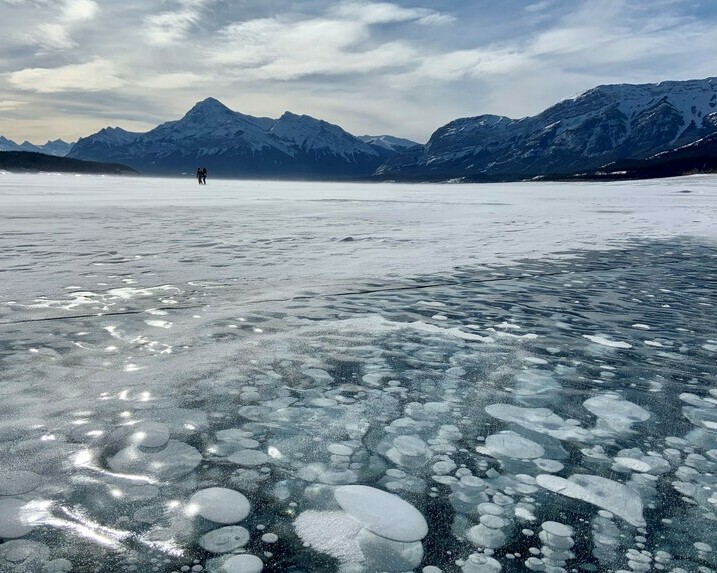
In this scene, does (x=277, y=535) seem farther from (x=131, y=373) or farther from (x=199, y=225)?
(x=199, y=225)

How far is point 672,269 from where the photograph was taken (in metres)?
8.12

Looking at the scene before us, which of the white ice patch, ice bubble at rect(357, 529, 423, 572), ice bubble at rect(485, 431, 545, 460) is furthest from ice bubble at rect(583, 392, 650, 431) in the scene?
the white ice patch

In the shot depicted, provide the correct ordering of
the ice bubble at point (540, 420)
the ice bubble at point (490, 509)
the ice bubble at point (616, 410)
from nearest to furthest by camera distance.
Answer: the ice bubble at point (490, 509) → the ice bubble at point (540, 420) → the ice bubble at point (616, 410)

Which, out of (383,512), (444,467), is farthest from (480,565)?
(444,467)

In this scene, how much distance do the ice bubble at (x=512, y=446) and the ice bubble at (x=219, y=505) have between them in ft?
3.72

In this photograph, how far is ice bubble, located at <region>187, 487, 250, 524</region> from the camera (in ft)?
6.60

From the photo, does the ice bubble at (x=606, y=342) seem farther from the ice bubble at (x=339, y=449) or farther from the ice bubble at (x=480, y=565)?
the ice bubble at (x=480, y=565)

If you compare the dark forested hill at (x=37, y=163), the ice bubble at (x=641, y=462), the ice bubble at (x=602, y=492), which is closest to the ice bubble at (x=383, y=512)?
the ice bubble at (x=602, y=492)

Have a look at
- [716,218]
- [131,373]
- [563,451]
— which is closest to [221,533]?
[563,451]

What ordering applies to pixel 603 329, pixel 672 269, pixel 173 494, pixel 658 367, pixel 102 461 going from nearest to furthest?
pixel 173 494 → pixel 102 461 → pixel 658 367 → pixel 603 329 → pixel 672 269

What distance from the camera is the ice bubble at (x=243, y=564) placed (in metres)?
1.74

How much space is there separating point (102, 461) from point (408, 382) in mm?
1767

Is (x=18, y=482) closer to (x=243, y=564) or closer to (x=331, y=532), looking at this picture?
(x=243, y=564)

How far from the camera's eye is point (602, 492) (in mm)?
2227
